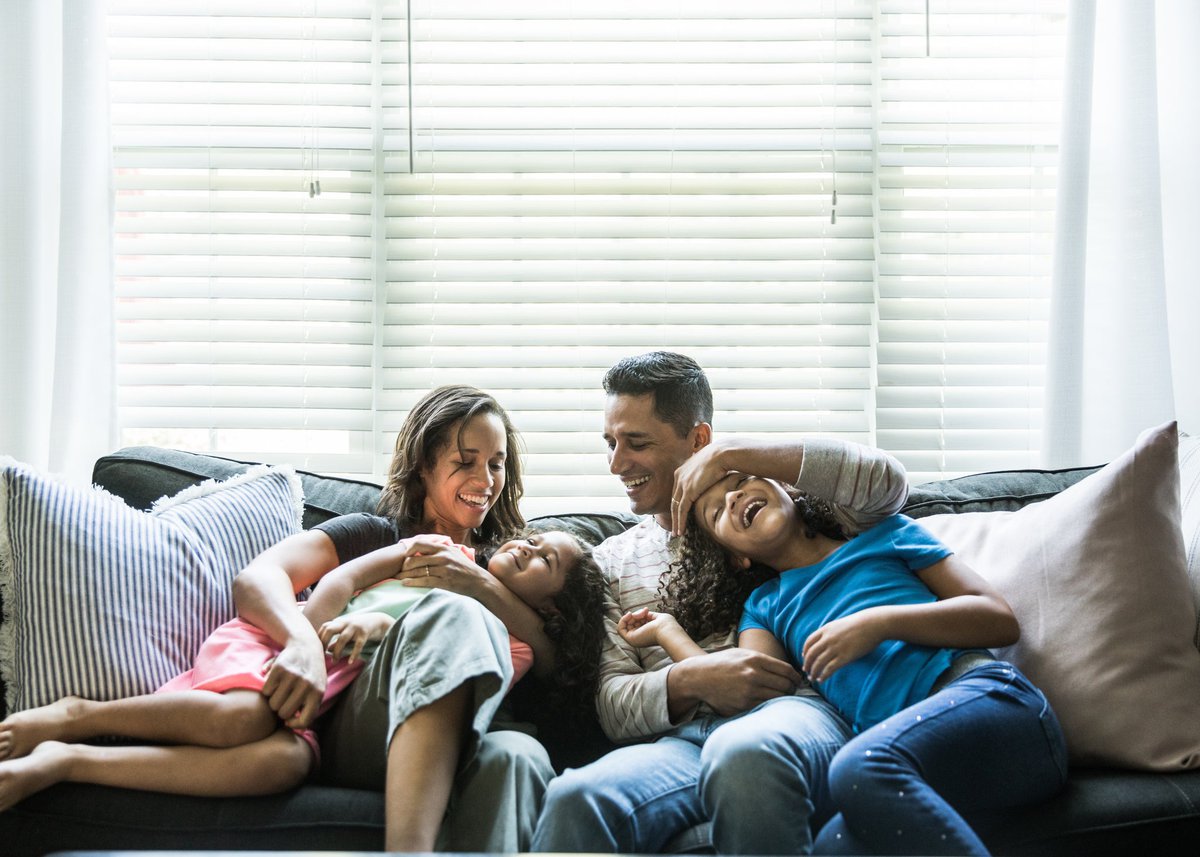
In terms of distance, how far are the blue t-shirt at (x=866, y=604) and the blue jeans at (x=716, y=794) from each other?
0.10 meters

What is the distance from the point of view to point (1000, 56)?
8.90 ft

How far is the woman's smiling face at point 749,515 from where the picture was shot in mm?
1856

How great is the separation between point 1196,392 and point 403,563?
194 cm

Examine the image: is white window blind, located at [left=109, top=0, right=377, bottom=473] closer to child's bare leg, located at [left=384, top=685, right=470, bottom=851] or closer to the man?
the man

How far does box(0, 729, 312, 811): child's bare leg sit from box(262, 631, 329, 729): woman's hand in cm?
8

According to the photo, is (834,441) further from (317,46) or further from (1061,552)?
(317,46)

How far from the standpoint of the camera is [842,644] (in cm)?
166

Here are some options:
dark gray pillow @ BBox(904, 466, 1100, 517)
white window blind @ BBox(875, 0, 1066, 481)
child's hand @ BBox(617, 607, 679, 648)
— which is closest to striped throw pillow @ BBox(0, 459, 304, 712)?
child's hand @ BBox(617, 607, 679, 648)

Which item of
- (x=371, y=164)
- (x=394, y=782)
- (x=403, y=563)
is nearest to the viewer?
(x=394, y=782)

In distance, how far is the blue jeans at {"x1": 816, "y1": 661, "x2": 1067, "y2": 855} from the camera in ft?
4.62

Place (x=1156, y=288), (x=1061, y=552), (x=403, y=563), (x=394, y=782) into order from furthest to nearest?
(x=1156, y=288)
(x=403, y=563)
(x=1061, y=552)
(x=394, y=782)

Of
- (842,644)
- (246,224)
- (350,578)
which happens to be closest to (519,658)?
(350,578)

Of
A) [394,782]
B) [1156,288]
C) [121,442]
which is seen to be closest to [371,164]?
[121,442]

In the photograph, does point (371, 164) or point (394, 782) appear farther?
point (371, 164)
